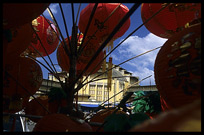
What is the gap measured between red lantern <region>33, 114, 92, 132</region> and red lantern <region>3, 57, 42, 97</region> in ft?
1.59

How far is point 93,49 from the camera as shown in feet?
9.46

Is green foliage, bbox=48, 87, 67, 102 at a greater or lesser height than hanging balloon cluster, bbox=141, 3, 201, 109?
lesser

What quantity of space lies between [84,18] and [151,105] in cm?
149

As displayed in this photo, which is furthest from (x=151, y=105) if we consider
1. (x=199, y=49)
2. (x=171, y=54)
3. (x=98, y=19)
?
(x=98, y=19)

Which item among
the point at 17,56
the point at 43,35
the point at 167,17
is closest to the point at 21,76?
the point at 17,56

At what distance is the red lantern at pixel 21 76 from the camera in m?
1.76

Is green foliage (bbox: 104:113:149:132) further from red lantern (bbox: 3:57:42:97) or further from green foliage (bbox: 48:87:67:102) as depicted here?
red lantern (bbox: 3:57:42:97)

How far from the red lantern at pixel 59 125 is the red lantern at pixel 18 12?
76cm

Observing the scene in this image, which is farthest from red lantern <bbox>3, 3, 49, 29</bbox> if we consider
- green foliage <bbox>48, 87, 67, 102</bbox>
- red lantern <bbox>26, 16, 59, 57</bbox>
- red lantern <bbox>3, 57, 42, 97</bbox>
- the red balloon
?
red lantern <bbox>26, 16, 59, 57</bbox>

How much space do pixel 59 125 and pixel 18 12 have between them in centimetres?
86

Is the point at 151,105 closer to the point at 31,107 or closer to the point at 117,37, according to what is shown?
the point at 117,37

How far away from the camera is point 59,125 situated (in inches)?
53.1

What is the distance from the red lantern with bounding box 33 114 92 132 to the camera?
1.34 m

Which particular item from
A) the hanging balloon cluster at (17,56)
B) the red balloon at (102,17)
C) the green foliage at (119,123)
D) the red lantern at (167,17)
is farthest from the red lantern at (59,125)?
the red lantern at (167,17)
